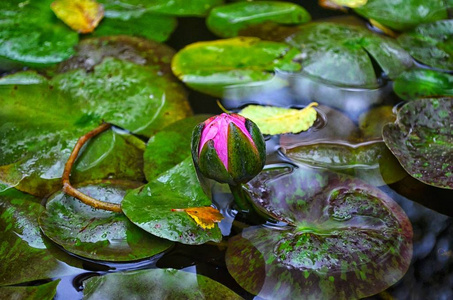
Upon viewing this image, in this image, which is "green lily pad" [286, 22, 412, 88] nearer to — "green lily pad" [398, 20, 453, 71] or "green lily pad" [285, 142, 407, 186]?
"green lily pad" [398, 20, 453, 71]

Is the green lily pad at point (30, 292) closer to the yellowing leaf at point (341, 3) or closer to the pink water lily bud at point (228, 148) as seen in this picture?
the pink water lily bud at point (228, 148)

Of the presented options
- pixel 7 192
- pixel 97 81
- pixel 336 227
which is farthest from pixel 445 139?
pixel 7 192

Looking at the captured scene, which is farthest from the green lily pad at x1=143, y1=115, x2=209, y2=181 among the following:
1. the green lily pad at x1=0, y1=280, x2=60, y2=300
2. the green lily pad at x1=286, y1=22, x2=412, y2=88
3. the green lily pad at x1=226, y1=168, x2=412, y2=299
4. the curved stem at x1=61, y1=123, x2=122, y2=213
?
the green lily pad at x1=286, y1=22, x2=412, y2=88

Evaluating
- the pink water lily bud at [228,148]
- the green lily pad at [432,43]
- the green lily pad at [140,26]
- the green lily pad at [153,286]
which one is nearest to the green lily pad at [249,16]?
the green lily pad at [140,26]

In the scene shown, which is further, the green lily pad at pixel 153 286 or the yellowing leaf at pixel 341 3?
the yellowing leaf at pixel 341 3

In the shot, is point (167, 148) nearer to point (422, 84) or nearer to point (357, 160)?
point (357, 160)
